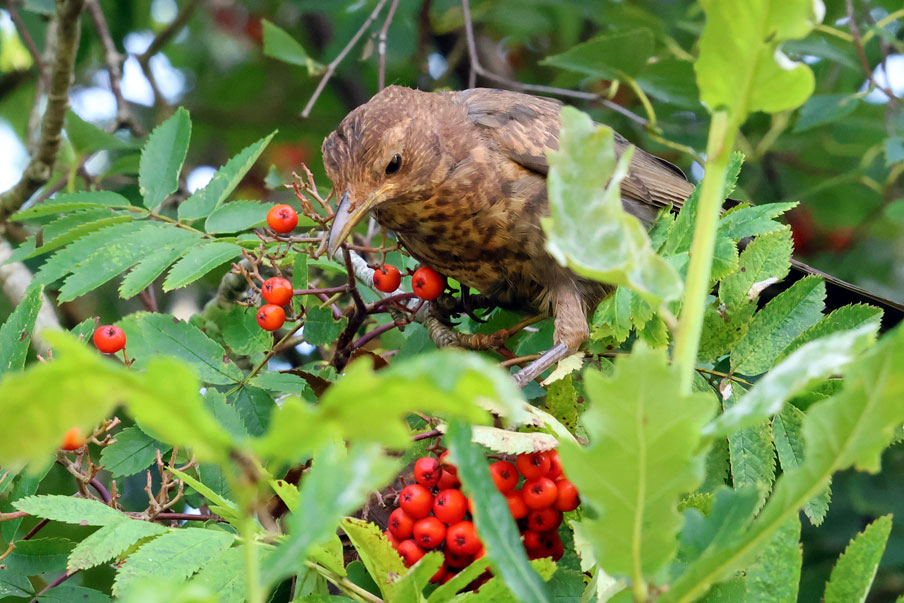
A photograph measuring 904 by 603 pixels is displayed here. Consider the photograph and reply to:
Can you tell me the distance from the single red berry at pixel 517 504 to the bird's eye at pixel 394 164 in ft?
3.88

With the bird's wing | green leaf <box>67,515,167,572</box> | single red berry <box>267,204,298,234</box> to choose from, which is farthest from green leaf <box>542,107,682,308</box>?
the bird's wing

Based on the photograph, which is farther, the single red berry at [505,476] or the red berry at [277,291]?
the red berry at [277,291]

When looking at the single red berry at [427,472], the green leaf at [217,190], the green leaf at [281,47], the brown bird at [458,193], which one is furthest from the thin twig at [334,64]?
the single red berry at [427,472]

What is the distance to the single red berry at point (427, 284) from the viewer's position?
2458 millimetres

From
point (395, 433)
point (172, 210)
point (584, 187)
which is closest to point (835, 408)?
point (584, 187)

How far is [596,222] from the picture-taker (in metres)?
0.89

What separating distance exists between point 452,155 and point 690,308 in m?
1.81

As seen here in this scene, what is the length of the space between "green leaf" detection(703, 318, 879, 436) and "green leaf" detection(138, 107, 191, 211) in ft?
6.08

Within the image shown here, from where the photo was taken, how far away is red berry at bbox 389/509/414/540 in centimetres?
163

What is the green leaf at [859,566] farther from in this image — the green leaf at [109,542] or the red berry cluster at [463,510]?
the green leaf at [109,542]

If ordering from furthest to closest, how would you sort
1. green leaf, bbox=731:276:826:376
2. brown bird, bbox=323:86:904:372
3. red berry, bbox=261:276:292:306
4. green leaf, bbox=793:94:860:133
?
1. green leaf, bbox=793:94:860:133
2. brown bird, bbox=323:86:904:372
3. red berry, bbox=261:276:292:306
4. green leaf, bbox=731:276:826:376

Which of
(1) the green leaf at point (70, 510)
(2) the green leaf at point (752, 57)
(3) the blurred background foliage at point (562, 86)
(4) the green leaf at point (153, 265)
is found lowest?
(3) the blurred background foliage at point (562, 86)

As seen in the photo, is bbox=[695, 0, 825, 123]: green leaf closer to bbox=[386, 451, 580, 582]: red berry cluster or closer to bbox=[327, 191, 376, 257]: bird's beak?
bbox=[386, 451, 580, 582]: red berry cluster

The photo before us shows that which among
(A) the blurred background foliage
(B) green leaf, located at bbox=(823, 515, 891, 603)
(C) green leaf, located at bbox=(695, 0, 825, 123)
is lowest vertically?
(A) the blurred background foliage
